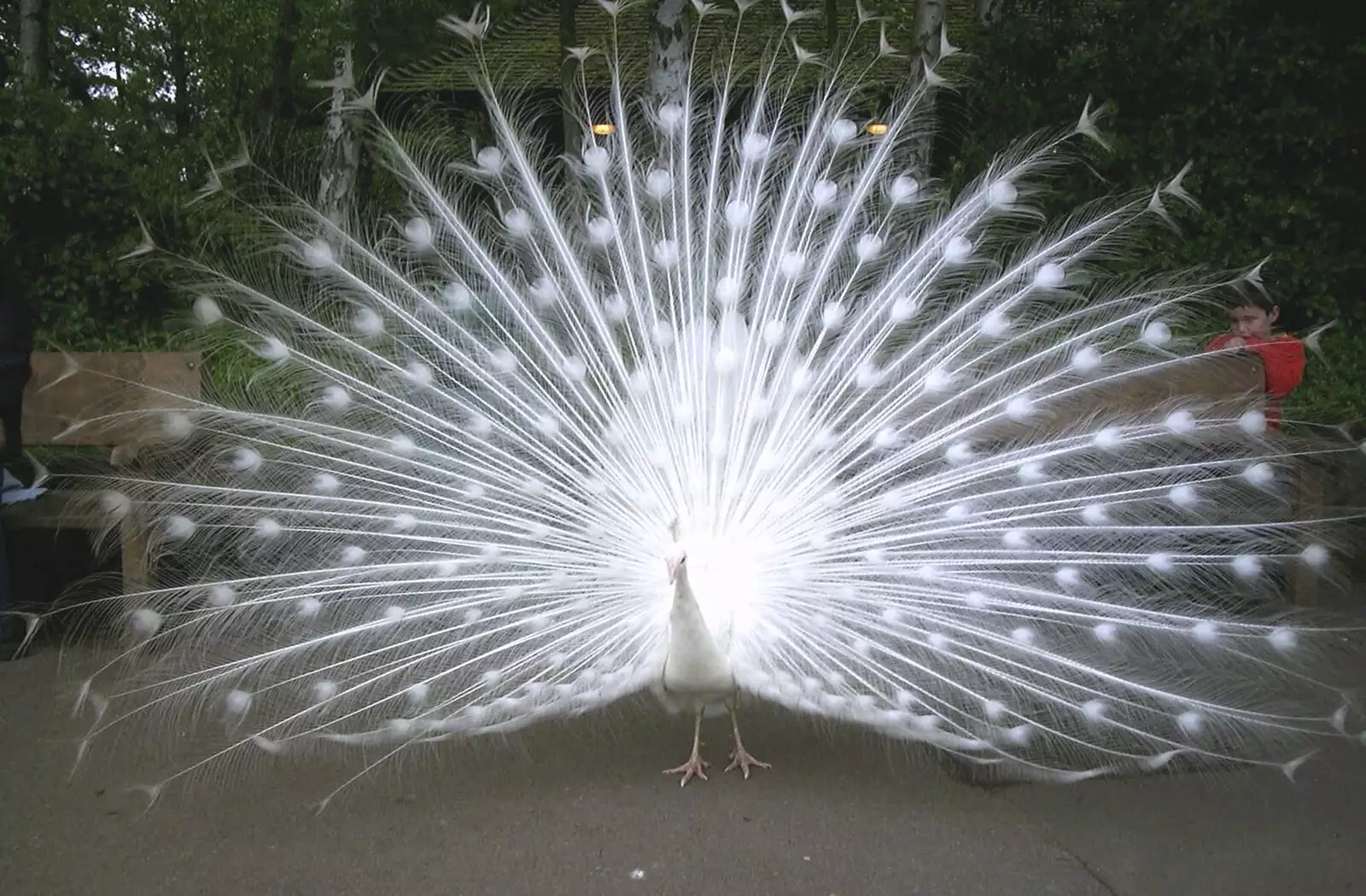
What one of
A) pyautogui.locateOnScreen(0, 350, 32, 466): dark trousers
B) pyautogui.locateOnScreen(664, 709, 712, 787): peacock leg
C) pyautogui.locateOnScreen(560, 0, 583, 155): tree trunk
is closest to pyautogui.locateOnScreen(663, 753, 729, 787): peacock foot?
pyautogui.locateOnScreen(664, 709, 712, 787): peacock leg

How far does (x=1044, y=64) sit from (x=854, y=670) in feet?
18.6

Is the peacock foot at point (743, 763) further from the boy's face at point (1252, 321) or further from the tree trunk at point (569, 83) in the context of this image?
the boy's face at point (1252, 321)

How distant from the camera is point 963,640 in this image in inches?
146

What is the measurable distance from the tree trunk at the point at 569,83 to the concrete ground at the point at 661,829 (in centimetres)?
243

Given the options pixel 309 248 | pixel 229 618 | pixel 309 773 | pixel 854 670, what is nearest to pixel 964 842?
pixel 854 670

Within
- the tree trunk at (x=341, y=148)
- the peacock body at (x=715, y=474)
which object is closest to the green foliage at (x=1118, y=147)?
the tree trunk at (x=341, y=148)

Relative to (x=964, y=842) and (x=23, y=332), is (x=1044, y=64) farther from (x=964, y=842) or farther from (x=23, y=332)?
(x=23, y=332)

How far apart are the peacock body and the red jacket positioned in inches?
24.8

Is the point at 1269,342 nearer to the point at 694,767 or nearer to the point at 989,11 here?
the point at 694,767

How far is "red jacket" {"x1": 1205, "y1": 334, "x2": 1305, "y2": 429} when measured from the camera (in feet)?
14.8

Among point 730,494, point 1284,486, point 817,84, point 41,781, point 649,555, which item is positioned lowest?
point 41,781

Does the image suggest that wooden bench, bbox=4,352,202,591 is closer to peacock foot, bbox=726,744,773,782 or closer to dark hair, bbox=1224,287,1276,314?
peacock foot, bbox=726,744,773,782

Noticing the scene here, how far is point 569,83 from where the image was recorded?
19.4ft

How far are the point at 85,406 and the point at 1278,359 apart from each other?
17.9 feet
